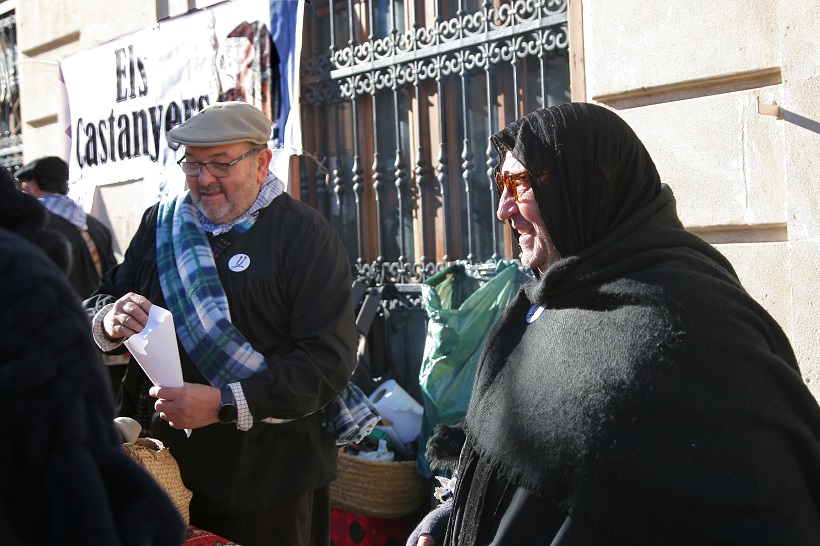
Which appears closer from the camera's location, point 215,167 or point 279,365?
point 279,365

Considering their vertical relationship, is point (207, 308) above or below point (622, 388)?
above

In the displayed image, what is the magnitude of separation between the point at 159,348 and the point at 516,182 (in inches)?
46.1

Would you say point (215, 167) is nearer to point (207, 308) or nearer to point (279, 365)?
point (207, 308)

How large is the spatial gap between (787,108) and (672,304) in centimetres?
198

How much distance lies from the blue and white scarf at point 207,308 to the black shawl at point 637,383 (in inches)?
39.4

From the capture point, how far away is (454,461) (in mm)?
2299

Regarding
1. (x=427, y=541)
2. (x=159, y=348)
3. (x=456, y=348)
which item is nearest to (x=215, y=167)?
(x=159, y=348)

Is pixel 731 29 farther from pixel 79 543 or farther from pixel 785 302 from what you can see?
pixel 79 543

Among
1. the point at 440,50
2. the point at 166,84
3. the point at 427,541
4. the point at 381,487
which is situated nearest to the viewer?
the point at 427,541

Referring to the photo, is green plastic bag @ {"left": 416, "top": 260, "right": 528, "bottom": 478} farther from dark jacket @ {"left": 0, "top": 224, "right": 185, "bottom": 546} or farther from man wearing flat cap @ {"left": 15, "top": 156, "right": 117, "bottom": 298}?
dark jacket @ {"left": 0, "top": 224, "right": 185, "bottom": 546}

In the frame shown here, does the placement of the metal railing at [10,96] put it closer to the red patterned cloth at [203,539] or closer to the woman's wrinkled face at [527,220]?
the red patterned cloth at [203,539]

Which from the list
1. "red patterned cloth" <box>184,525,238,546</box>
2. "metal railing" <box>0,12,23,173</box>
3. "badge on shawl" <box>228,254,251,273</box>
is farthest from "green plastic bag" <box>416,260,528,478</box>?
"metal railing" <box>0,12,23,173</box>

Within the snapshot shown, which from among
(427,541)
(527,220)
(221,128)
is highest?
(221,128)

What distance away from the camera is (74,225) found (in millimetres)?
5145
